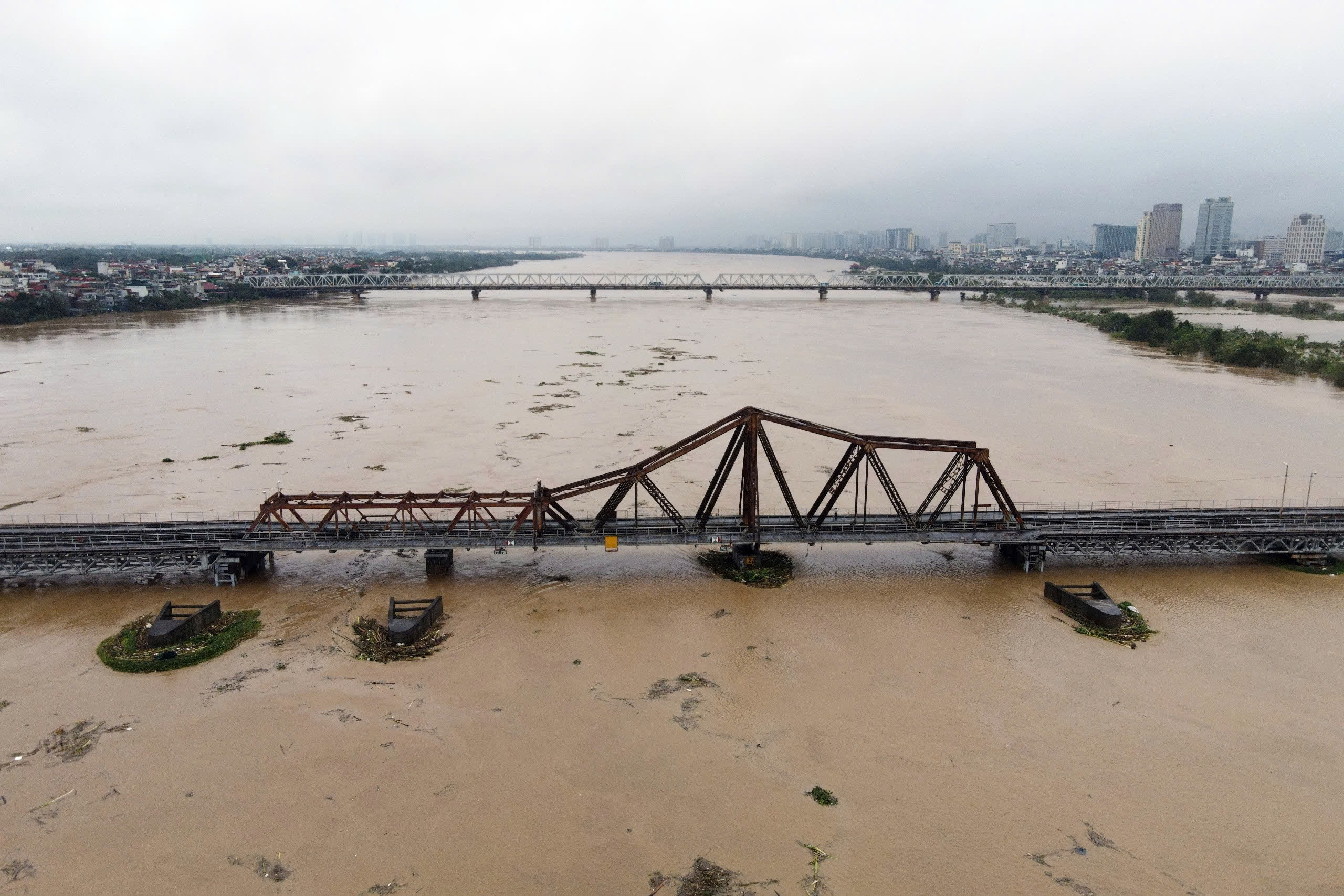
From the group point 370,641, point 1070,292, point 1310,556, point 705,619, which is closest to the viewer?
point 370,641

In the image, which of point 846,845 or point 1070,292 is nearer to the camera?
point 846,845

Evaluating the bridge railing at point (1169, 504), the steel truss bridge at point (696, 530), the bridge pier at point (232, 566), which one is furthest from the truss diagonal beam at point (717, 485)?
the bridge pier at point (232, 566)

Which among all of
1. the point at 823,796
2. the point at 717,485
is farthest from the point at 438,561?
the point at 823,796

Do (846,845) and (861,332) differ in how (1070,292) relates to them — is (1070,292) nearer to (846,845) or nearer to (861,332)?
(861,332)

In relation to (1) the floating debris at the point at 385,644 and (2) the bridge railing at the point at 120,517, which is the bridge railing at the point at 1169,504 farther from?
(2) the bridge railing at the point at 120,517

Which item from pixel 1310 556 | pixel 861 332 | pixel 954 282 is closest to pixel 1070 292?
pixel 954 282

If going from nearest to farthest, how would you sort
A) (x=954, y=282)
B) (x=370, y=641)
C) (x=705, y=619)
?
(x=370, y=641) → (x=705, y=619) → (x=954, y=282)

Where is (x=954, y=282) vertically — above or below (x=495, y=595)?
above

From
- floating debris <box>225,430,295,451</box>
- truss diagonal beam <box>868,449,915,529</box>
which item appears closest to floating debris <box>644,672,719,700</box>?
truss diagonal beam <box>868,449,915,529</box>
